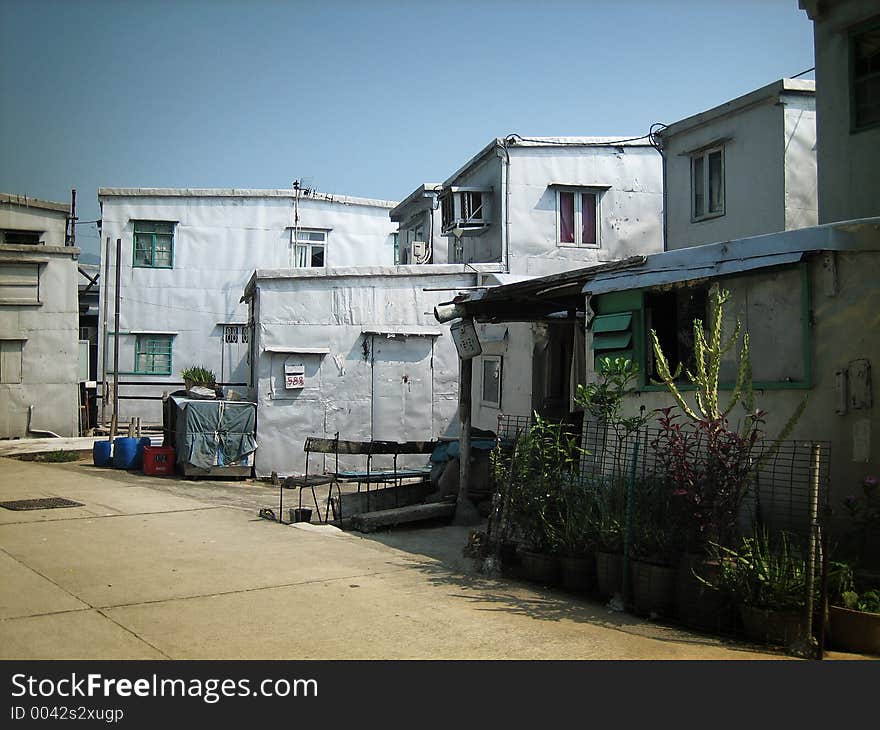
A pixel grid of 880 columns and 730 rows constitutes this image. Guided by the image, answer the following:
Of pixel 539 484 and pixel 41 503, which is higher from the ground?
pixel 539 484

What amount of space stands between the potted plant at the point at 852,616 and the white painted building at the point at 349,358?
11.8 metres

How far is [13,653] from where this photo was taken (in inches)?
211

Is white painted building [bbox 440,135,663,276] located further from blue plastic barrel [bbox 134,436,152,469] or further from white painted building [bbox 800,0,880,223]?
white painted building [bbox 800,0,880,223]

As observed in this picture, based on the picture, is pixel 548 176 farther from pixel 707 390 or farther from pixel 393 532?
pixel 707 390

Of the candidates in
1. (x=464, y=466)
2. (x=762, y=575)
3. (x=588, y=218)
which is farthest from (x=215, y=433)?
(x=762, y=575)

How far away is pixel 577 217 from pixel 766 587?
14.4 meters

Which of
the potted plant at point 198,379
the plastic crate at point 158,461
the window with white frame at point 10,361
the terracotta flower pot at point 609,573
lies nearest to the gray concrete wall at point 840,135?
the terracotta flower pot at point 609,573

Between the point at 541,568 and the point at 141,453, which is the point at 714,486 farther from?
the point at 141,453

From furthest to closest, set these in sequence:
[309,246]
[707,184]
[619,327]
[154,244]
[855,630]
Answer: [309,246] < [154,244] < [707,184] < [619,327] < [855,630]

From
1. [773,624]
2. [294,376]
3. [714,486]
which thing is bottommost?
[773,624]

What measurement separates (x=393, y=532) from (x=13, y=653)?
19.5 ft

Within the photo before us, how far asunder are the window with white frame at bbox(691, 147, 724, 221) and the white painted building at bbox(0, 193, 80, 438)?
17.2 m

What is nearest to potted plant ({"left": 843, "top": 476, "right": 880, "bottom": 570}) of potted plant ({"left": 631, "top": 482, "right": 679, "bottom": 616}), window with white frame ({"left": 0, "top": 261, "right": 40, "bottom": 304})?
potted plant ({"left": 631, "top": 482, "right": 679, "bottom": 616})

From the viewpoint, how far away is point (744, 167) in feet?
50.0
